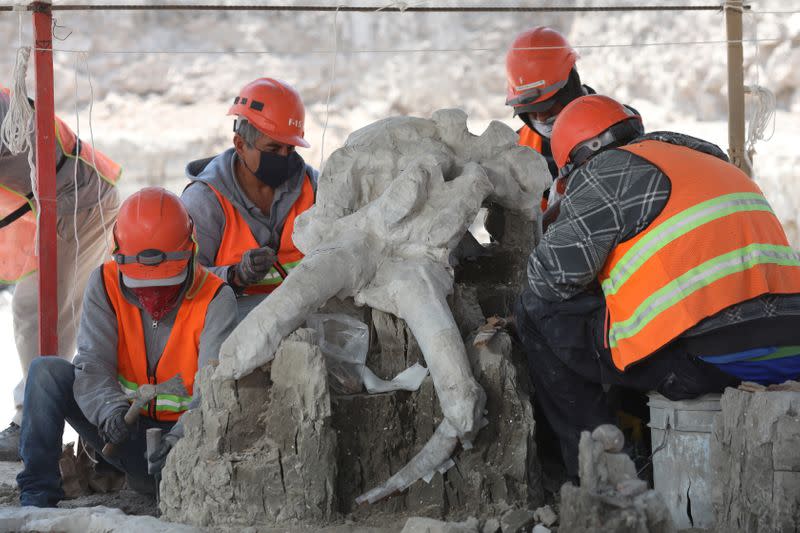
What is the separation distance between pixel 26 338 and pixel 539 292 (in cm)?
314

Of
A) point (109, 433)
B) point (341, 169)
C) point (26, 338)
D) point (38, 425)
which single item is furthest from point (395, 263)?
point (26, 338)

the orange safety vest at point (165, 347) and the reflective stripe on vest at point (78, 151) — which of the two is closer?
the orange safety vest at point (165, 347)

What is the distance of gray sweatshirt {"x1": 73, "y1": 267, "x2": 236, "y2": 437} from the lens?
3807 mm

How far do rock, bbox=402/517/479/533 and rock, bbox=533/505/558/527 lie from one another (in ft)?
0.71

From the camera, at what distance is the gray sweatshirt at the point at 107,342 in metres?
3.81

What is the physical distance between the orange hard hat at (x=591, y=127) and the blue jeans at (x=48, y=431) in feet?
6.24

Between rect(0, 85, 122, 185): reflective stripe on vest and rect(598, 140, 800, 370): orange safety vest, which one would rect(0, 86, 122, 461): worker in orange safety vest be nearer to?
rect(0, 85, 122, 185): reflective stripe on vest

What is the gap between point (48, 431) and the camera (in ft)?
12.7

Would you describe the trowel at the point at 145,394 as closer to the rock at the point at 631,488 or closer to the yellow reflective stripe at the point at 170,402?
the yellow reflective stripe at the point at 170,402

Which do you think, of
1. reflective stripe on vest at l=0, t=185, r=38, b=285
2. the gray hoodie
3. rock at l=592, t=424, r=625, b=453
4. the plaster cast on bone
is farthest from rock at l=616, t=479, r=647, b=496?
reflective stripe on vest at l=0, t=185, r=38, b=285

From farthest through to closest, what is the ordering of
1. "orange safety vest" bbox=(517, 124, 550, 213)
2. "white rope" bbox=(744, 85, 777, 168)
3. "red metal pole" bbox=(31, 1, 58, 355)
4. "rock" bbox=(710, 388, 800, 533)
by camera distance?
"white rope" bbox=(744, 85, 777, 168) < "orange safety vest" bbox=(517, 124, 550, 213) < "red metal pole" bbox=(31, 1, 58, 355) < "rock" bbox=(710, 388, 800, 533)

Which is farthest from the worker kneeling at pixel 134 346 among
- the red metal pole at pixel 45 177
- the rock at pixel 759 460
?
the rock at pixel 759 460

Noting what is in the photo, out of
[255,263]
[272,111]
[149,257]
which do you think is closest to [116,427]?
[149,257]

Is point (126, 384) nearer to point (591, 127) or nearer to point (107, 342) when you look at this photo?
point (107, 342)
